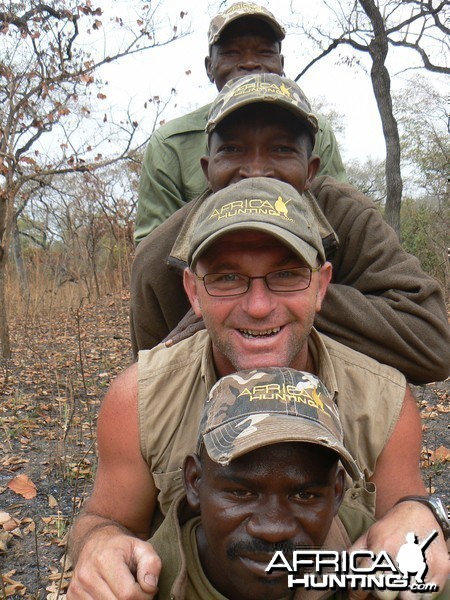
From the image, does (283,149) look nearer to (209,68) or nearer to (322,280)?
(322,280)

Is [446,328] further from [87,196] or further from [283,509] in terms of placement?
[87,196]

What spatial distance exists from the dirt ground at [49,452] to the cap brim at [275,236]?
120 centimetres

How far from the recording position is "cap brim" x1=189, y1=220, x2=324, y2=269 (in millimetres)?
1863

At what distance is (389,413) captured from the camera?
2123 millimetres

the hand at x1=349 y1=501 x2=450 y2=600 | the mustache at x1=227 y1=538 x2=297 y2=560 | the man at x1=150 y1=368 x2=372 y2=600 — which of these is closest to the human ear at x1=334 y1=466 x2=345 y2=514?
the man at x1=150 y1=368 x2=372 y2=600

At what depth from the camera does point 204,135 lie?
11.6ft

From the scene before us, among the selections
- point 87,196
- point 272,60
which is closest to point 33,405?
point 272,60

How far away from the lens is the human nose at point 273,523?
1.53m

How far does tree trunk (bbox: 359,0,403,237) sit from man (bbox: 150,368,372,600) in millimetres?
9706

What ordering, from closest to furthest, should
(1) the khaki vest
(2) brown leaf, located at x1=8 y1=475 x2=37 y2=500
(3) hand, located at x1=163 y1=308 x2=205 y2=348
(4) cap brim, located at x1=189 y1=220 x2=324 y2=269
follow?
(4) cap brim, located at x1=189 y1=220 x2=324 y2=269 < (1) the khaki vest < (3) hand, located at x1=163 y1=308 x2=205 y2=348 < (2) brown leaf, located at x1=8 y1=475 x2=37 y2=500

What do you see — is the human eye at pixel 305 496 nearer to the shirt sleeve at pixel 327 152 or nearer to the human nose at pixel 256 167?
the human nose at pixel 256 167

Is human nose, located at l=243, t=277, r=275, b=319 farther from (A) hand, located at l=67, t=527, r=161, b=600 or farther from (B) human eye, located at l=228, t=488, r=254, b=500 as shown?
(A) hand, located at l=67, t=527, r=161, b=600

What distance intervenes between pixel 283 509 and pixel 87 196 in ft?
55.2

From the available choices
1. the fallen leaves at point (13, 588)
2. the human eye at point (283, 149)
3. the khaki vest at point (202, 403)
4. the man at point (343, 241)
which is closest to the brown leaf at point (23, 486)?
the fallen leaves at point (13, 588)
